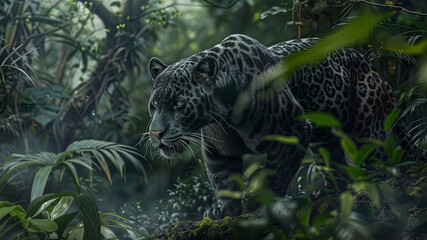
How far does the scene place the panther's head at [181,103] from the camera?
87.4 inches

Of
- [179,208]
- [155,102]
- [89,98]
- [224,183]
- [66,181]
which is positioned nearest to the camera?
[155,102]

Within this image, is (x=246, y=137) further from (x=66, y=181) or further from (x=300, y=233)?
(x=66, y=181)

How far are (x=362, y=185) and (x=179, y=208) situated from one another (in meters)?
3.10

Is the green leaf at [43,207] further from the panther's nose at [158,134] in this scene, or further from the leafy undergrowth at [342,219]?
the panther's nose at [158,134]

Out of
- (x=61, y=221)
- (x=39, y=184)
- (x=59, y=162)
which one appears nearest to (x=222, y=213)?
(x=61, y=221)

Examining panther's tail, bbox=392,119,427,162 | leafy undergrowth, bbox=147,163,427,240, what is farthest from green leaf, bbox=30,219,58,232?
panther's tail, bbox=392,119,427,162

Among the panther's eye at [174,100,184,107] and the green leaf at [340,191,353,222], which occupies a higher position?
the panther's eye at [174,100,184,107]

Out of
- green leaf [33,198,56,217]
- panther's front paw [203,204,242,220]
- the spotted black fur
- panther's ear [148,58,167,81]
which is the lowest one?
panther's front paw [203,204,242,220]

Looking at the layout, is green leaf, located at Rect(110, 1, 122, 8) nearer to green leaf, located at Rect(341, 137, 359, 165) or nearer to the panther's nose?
the panther's nose

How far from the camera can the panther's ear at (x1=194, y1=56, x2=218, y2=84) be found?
2.27 metres

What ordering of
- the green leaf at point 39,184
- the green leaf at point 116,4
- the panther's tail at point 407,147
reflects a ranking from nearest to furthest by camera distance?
the panther's tail at point 407,147
the green leaf at point 39,184
the green leaf at point 116,4

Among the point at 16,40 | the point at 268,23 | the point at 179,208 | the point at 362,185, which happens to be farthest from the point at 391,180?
the point at 16,40

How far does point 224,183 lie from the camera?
2.49 metres

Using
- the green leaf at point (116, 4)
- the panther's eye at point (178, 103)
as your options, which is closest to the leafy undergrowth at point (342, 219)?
the panther's eye at point (178, 103)
